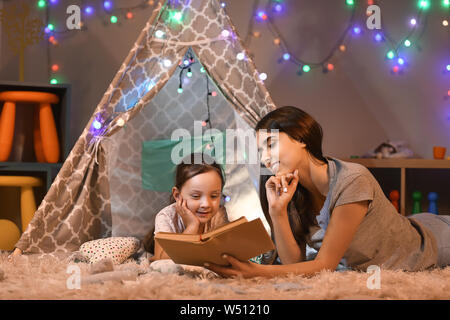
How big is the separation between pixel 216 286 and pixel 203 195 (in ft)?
2.72

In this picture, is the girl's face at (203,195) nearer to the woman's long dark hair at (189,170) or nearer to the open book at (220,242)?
the woman's long dark hair at (189,170)

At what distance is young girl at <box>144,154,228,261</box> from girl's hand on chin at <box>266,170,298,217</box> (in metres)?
0.45

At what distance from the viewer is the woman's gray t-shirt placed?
1821 mm

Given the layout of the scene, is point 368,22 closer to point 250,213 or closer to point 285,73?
point 285,73

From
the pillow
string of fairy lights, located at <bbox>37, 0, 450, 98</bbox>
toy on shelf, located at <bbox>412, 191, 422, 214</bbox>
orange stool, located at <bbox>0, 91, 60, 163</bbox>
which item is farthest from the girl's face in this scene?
toy on shelf, located at <bbox>412, 191, 422, 214</bbox>

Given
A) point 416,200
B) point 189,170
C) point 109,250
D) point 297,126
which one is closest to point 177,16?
point 189,170

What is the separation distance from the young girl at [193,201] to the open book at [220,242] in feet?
1.80

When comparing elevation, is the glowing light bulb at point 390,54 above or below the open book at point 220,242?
above

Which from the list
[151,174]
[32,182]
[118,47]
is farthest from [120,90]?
[118,47]

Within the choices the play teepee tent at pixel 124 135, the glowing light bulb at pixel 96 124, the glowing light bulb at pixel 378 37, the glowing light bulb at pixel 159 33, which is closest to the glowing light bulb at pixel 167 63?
the play teepee tent at pixel 124 135

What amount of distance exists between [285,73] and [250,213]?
1.23 m

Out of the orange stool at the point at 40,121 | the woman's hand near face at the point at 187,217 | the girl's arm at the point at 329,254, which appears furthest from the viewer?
the orange stool at the point at 40,121

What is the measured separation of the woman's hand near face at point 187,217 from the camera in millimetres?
2186
